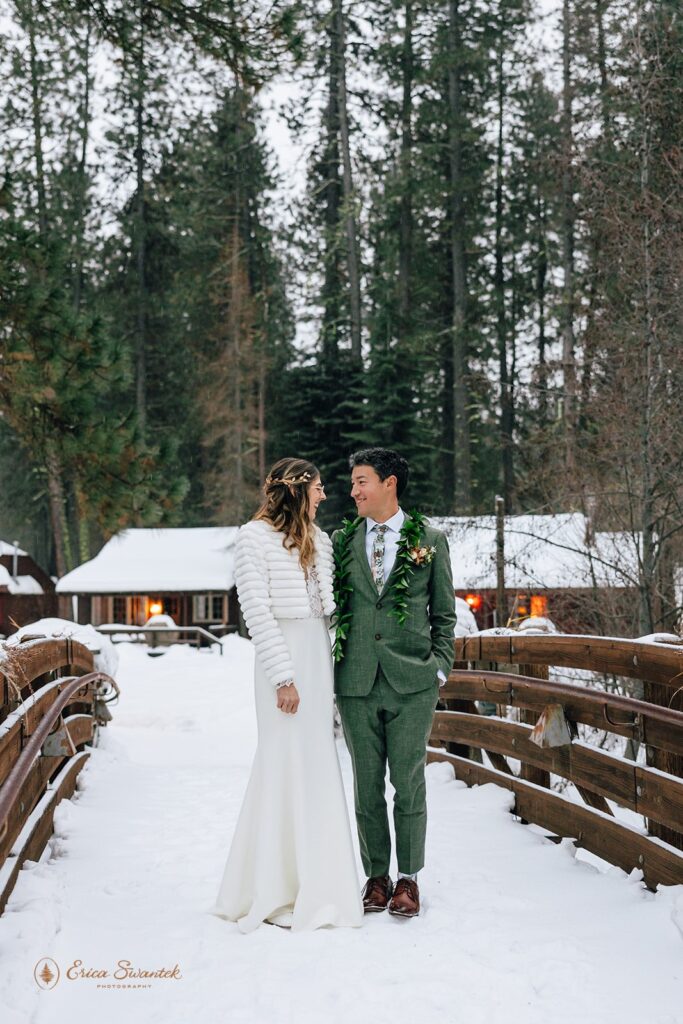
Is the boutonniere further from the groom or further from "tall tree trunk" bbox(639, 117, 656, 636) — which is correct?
"tall tree trunk" bbox(639, 117, 656, 636)

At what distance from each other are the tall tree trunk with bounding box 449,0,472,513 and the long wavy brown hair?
22602 mm

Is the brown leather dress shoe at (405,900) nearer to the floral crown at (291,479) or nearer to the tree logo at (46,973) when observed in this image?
the tree logo at (46,973)

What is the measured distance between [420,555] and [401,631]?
0.33 metres

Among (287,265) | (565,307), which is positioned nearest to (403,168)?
(565,307)

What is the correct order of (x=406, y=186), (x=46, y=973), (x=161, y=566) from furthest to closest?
(x=161, y=566) < (x=406, y=186) < (x=46, y=973)

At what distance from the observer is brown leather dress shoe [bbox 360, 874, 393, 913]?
432 centimetres

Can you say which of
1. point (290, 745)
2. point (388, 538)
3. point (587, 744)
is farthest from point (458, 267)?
point (290, 745)

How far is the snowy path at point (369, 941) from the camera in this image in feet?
10.8

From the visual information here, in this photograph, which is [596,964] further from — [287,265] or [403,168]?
[287,265]

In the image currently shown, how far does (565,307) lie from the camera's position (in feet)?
81.5

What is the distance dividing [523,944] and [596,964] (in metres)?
0.33

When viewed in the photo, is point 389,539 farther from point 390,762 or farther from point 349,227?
point 349,227

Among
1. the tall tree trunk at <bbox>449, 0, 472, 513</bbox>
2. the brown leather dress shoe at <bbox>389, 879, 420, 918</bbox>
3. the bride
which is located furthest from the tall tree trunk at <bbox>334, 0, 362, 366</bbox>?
the brown leather dress shoe at <bbox>389, 879, 420, 918</bbox>

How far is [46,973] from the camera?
142 inches
